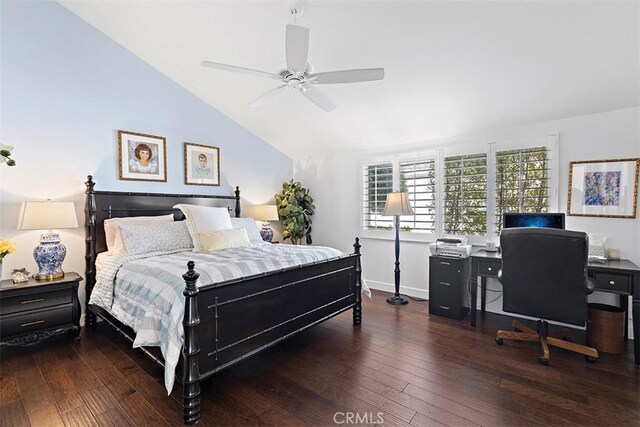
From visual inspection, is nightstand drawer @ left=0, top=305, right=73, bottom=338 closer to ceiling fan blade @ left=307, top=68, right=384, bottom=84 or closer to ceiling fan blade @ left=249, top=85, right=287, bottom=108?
ceiling fan blade @ left=249, top=85, right=287, bottom=108

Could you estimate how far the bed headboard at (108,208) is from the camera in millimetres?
3361

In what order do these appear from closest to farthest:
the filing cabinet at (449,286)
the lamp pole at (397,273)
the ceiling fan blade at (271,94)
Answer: the ceiling fan blade at (271,94) < the filing cabinet at (449,286) < the lamp pole at (397,273)

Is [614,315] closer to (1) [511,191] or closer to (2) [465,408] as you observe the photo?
(1) [511,191]

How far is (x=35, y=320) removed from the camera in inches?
109

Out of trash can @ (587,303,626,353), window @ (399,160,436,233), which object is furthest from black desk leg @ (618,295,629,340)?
window @ (399,160,436,233)

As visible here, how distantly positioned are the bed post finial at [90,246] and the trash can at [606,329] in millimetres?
4980

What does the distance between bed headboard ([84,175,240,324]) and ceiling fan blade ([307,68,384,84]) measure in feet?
8.48

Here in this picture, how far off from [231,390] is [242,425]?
39 centimetres

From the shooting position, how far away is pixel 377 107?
3.82 metres

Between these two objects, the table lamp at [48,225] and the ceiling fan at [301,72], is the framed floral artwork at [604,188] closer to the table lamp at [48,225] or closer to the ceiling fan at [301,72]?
the ceiling fan at [301,72]

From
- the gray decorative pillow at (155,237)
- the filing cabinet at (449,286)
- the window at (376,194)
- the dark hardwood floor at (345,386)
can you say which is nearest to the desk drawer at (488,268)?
the filing cabinet at (449,286)

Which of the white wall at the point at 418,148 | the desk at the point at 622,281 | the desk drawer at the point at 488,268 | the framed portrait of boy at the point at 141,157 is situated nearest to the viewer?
the desk at the point at 622,281

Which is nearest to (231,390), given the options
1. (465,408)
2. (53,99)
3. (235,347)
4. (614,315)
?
(235,347)

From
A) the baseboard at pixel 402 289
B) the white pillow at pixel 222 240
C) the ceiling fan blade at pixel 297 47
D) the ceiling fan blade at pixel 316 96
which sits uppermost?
the ceiling fan blade at pixel 297 47
